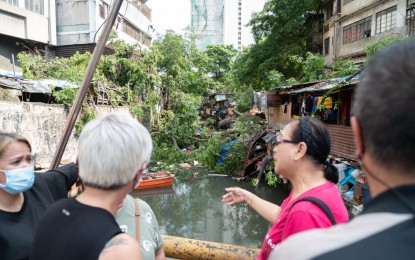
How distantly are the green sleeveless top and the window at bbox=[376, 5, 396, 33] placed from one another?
15658mm

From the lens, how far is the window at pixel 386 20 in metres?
13.4

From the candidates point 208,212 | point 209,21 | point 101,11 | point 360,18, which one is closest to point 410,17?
point 360,18

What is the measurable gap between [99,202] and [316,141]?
1.21m

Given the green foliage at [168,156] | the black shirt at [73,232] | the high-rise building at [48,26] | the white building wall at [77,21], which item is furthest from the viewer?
the white building wall at [77,21]

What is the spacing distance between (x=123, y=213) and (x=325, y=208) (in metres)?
1.07

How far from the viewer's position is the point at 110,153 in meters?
1.16

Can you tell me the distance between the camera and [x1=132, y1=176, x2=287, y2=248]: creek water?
9.89 m

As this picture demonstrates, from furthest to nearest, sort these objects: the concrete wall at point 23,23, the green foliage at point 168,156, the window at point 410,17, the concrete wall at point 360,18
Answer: the green foliage at point 168,156 < the concrete wall at point 23,23 < the concrete wall at point 360,18 < the window at point 410,17

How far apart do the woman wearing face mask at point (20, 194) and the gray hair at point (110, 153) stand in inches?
31.9

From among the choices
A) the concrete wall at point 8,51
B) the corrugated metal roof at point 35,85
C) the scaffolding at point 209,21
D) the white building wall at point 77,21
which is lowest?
the corrugated metal roof at point 35,85

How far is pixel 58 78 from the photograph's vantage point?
40.0ft

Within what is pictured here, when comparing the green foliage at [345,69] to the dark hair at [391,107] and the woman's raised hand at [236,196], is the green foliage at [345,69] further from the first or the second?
the dark hair at [391,107]

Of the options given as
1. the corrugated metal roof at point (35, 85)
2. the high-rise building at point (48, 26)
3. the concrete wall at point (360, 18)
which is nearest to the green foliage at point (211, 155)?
the corrugated metal roof at point (35, 85)

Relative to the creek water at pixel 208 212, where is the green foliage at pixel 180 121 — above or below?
above
